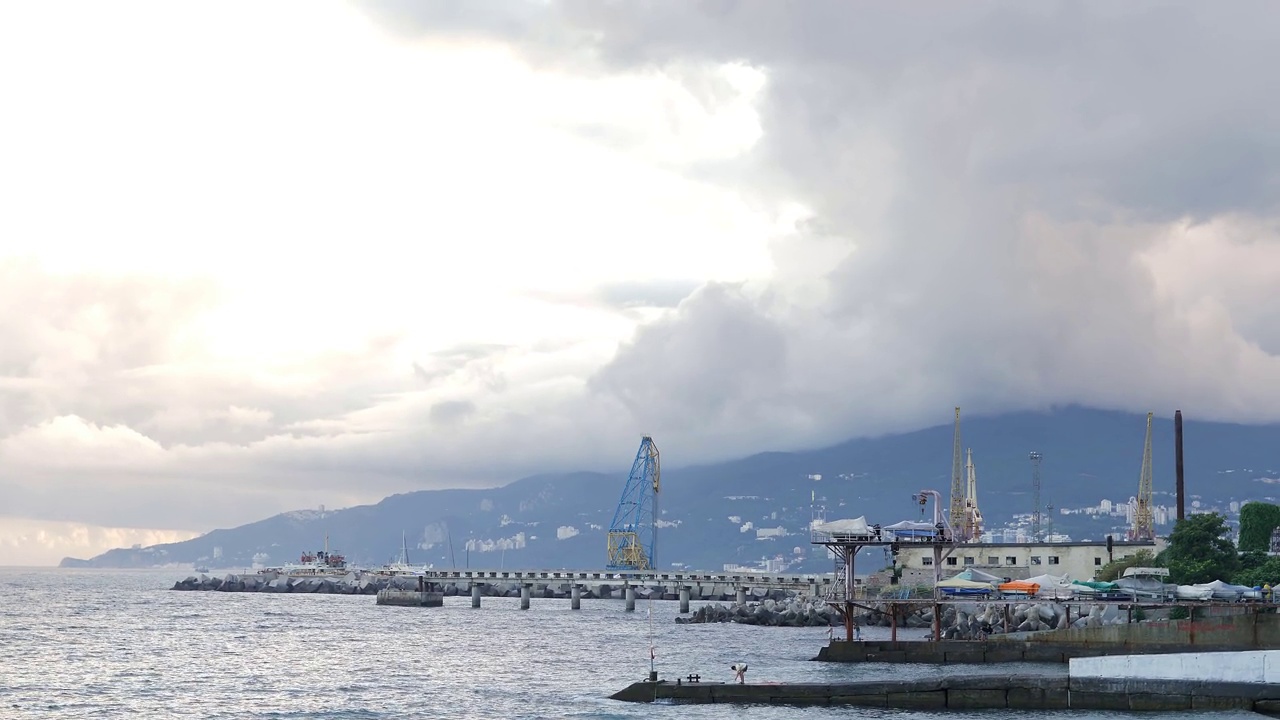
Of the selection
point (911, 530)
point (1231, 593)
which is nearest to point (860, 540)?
point (911, 530)

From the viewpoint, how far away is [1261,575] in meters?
109

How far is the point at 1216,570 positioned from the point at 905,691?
6574cm

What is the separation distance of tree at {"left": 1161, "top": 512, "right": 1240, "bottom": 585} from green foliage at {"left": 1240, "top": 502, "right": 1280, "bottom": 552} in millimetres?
10543

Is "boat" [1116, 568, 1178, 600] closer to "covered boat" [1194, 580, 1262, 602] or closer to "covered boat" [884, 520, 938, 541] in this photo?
"covered boat" [1194, 580, 1262, 602]

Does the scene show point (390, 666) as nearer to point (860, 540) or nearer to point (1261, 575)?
point (860, 540)

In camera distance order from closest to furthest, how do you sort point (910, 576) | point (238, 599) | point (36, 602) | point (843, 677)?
point (843, 677), point (910, 576), point (36, 602), point (238, 599)

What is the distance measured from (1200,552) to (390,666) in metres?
72.1

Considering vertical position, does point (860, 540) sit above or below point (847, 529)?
below

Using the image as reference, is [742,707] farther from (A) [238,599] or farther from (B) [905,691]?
(A) [238,599]

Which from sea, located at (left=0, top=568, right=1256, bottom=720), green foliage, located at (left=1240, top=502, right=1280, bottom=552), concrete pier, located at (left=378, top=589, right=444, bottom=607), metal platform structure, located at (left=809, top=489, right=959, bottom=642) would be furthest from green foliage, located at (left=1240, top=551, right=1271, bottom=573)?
concrete pier, located at (left=378, top=589, right=444, bottom=607)

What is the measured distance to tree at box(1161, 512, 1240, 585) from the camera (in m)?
116

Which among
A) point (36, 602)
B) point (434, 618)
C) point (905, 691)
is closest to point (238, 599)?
point (36, 602)

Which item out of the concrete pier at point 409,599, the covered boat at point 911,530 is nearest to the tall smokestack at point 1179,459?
the covered boat at point 911,530

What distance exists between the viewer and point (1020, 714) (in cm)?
5931
